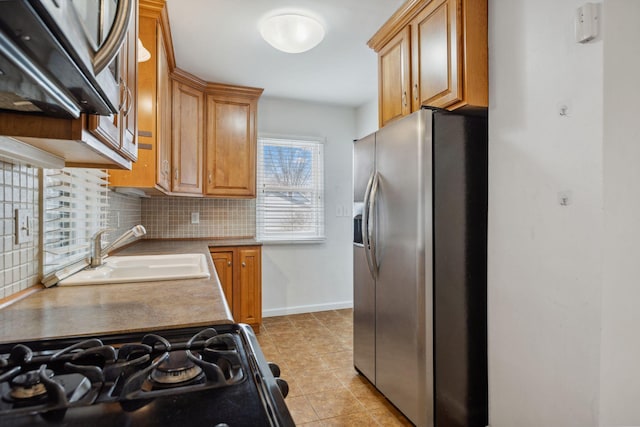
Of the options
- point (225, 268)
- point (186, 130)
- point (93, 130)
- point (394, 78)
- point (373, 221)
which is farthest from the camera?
point (225, 268)

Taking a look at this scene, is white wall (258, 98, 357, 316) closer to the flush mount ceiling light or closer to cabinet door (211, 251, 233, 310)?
cabinet door (211, 251, 233, 310)

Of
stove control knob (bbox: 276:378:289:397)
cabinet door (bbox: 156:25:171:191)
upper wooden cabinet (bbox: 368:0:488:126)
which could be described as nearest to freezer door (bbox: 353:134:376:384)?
upper wooden cabinet (bbox: 368:0:488:126)

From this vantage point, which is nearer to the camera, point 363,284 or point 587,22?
point 587,22

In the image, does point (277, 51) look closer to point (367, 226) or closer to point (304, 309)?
point (367, 226)

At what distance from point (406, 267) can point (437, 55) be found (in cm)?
117

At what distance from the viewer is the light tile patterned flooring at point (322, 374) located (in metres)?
2.00

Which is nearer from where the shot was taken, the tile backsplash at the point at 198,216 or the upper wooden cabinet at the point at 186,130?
the upper wooden cabinet at the point at 186,130

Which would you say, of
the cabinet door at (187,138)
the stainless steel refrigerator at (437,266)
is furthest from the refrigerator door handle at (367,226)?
the cabinet door at (187,138)

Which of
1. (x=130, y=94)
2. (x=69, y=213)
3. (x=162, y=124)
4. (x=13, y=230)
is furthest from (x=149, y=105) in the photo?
(x=13, y=230)

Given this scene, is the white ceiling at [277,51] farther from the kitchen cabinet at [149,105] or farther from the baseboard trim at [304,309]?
the baseboard trim at [304,309]

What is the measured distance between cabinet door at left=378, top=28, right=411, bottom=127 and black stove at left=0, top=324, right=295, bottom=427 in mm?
1840

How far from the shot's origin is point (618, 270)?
124 centimetres

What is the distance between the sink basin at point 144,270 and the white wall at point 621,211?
1.58m

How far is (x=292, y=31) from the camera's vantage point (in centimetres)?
221
